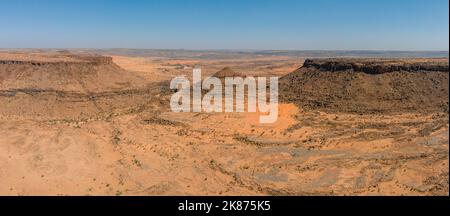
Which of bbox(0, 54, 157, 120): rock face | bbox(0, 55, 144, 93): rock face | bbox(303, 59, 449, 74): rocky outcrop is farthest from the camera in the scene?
bbox(0, 55, 144, 93): rock face

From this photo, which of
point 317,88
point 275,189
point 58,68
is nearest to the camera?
point 275,189

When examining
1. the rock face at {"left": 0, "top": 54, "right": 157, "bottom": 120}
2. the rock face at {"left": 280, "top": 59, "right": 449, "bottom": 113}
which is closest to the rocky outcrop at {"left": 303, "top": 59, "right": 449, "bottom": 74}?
the rock face at {"left": 280, "top": 59, "right": 449, "bottom": 113}

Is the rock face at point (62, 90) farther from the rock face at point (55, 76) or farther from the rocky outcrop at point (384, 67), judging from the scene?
the rocky outcrop at point (384, 67)

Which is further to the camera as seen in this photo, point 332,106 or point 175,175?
point 332,106

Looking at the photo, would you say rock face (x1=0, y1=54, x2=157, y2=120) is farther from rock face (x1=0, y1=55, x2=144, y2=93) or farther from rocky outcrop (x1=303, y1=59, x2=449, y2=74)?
rocky outcrop (x1=303, y1=59, x2=449, y2=74)

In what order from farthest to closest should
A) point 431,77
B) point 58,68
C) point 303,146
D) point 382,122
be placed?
point 58,68, point 431,77, point 382,122, point 303,146

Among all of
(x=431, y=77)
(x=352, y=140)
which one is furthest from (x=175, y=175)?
(x=431, y=77)

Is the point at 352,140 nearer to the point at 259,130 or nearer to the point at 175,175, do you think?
the point at 259,130
